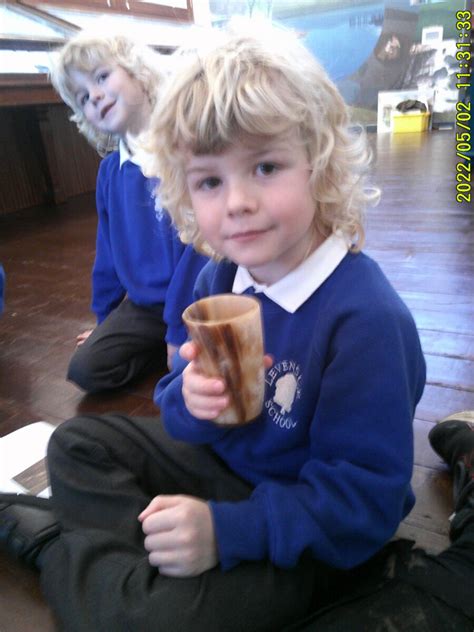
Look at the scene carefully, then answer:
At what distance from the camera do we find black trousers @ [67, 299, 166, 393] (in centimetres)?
140

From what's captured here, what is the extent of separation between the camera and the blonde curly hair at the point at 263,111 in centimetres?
59

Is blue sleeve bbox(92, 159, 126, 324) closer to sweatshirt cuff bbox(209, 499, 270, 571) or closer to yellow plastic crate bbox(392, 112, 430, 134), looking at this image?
sweatshirt cuff bbox(209, 499, 270, 571)

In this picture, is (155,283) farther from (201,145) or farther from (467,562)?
(467,562)

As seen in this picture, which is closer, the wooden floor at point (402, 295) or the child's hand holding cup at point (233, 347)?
the child's hand holding cup at point (233, 347)

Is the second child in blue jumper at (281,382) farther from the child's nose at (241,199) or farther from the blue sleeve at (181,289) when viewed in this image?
the blue sleeve at (181,289)

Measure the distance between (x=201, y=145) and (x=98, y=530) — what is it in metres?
0.54

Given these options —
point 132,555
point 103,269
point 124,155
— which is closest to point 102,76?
point 124,155

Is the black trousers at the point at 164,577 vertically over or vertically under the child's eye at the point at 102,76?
under

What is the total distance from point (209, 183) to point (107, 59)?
0.88 metres

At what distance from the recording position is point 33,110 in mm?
3793

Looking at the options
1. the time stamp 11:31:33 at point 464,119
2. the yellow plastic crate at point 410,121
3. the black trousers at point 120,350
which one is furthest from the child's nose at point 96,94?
the yellow plastic crate at point 410,121

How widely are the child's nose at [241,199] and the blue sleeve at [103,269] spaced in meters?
0.94

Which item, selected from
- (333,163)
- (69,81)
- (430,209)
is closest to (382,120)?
(430,209)

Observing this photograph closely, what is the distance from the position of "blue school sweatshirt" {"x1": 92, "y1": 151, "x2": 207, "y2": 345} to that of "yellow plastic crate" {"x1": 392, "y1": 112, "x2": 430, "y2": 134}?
5.09 metres
